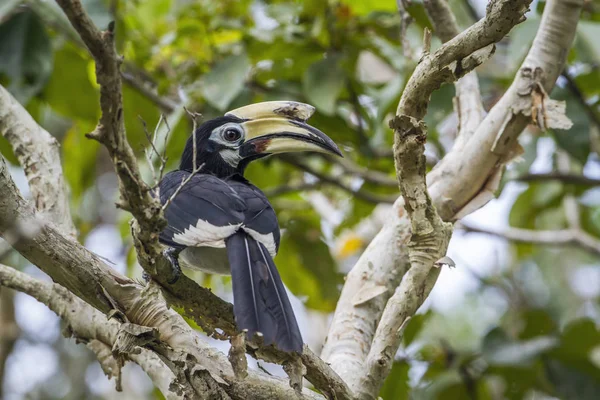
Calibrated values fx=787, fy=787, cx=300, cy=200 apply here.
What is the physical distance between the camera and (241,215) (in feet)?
7.74

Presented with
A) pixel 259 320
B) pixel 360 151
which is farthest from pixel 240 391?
pixel 360 151

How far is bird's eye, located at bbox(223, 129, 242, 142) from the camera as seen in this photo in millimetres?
2988

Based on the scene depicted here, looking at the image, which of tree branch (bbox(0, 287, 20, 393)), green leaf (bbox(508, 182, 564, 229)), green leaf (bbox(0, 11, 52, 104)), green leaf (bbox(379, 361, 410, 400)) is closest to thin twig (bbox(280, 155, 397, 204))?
green leaf (bbox(508, 182, 564, 229))

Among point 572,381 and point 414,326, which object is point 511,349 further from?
point 414,326

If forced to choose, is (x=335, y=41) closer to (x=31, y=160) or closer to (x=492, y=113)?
(x=492, y=113)

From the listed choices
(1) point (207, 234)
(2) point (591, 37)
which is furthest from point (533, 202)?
(1) point (207, 234)

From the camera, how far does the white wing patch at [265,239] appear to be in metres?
2.31

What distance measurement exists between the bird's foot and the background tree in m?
0.03

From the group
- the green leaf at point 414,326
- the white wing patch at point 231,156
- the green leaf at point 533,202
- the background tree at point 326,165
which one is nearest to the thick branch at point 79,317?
the background tree at point 326,165

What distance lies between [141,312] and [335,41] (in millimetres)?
2106

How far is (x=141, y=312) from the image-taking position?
2275mm

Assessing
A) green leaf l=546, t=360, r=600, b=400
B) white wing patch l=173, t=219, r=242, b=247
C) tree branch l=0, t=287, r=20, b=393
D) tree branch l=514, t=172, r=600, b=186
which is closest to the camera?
white wing patch l=173, t=219, r=242, b=247

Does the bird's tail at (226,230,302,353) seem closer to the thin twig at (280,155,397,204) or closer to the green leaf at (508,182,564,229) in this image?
the thin twig at (280,155,397,204)

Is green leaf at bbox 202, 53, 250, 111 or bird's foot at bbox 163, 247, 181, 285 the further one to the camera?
green leaf at bbox 202, 53, 250, 111
